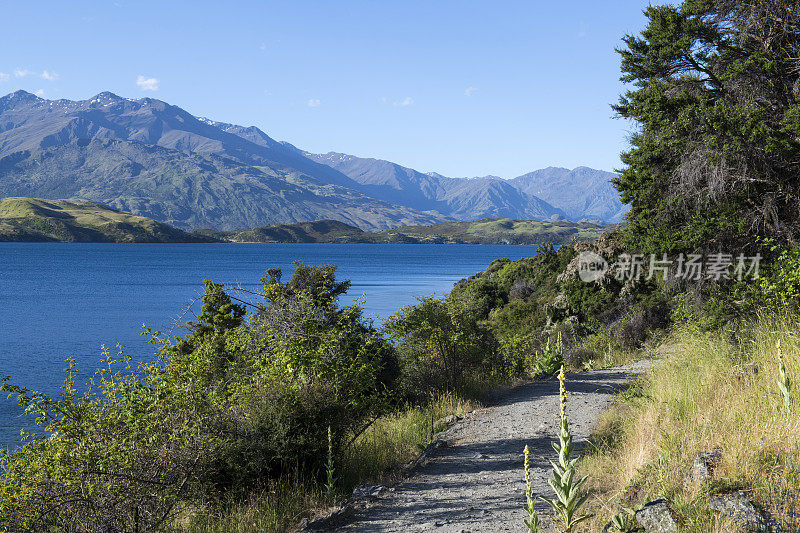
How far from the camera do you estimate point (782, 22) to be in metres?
14.8

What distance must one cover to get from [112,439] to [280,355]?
2.64 metres

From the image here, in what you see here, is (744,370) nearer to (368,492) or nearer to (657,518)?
(657,518)

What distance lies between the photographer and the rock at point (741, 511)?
4.02m

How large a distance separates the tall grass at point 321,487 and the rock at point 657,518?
160 inches

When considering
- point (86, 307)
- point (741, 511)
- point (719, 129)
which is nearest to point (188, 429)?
point (741, 511)

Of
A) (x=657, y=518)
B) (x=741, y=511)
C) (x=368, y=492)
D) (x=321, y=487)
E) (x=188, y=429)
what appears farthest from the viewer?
(x=321, y=487)

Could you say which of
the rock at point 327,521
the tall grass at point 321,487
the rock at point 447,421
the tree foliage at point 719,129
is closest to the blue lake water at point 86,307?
the tall grass at point 321,487

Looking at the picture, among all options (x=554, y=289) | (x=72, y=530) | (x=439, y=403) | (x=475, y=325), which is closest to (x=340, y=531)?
(x=72, y=530)

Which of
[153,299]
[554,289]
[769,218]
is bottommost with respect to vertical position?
[153,299]

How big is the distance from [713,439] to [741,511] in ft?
3.66

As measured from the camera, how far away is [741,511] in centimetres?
412

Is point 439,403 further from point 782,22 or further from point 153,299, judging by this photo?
point 153,299

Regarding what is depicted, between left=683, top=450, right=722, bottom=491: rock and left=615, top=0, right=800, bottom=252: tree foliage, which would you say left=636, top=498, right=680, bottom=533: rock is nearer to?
left=683, top=450, right=722, bottom=491: rock

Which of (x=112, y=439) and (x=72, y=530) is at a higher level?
(x=112, y=439)
